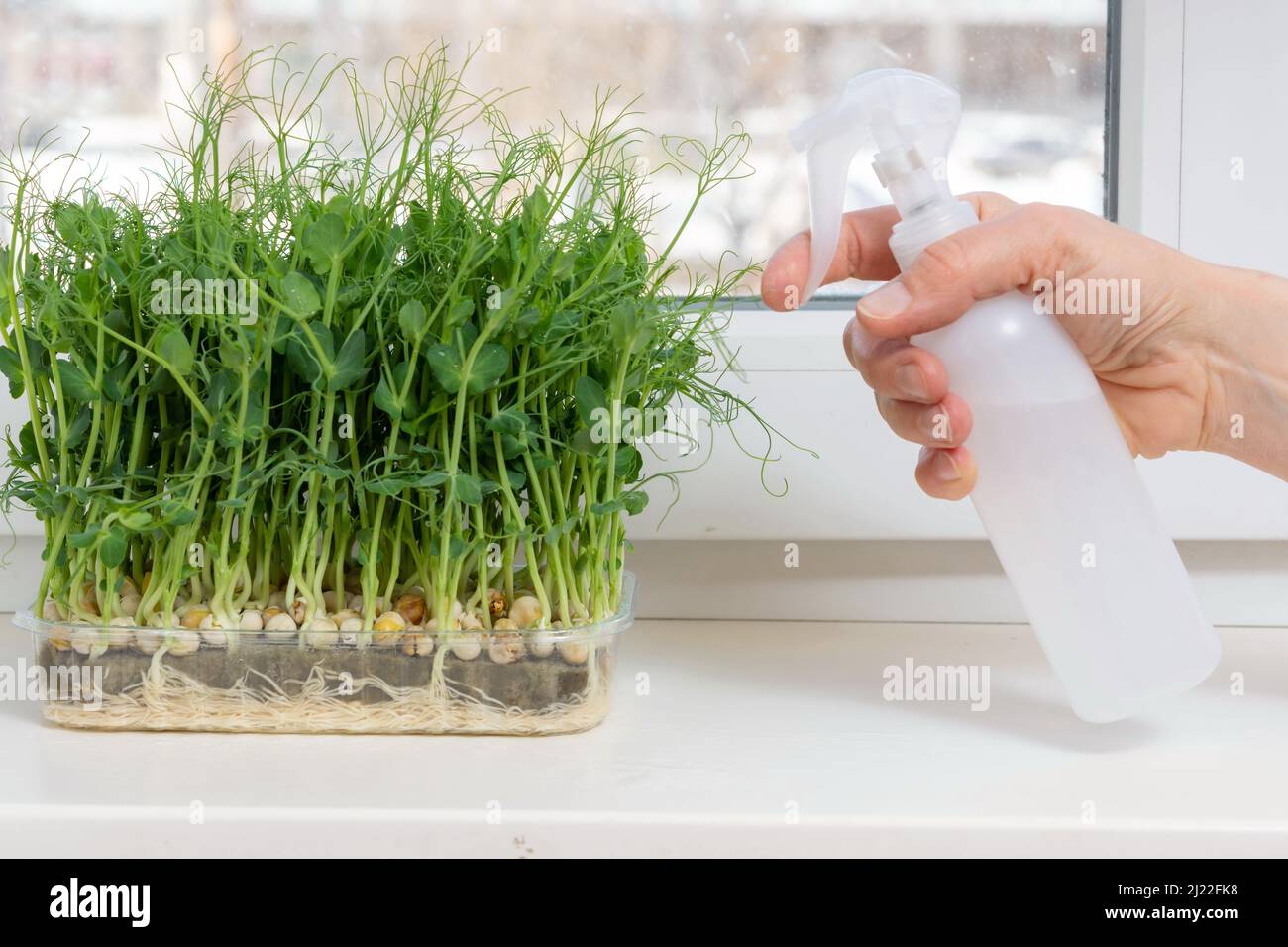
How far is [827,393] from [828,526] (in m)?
0.09

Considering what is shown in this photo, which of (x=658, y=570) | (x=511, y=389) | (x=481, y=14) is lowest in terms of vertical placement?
(x=658, y=570)

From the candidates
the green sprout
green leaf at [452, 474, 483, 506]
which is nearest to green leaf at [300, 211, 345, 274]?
the green sprout

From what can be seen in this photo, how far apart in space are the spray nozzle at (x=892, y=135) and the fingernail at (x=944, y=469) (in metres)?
0.13

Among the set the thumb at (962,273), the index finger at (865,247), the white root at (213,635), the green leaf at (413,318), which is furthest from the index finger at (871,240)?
the white root at (213,635)

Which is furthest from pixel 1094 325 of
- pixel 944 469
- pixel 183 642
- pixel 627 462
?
pixel 183 642

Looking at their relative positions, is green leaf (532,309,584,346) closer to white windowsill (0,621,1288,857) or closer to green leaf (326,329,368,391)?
green leaf (326,329,368,391)

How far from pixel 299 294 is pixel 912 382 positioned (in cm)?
27

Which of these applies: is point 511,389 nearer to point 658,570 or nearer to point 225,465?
point 225,465

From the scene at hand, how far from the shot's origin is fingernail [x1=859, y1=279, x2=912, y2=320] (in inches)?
19.2

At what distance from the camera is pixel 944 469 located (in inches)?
22.7

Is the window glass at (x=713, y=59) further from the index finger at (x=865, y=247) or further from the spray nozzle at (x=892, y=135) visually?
the spray nozzle at (x=892, y=135)

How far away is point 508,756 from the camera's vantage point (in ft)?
1.62
